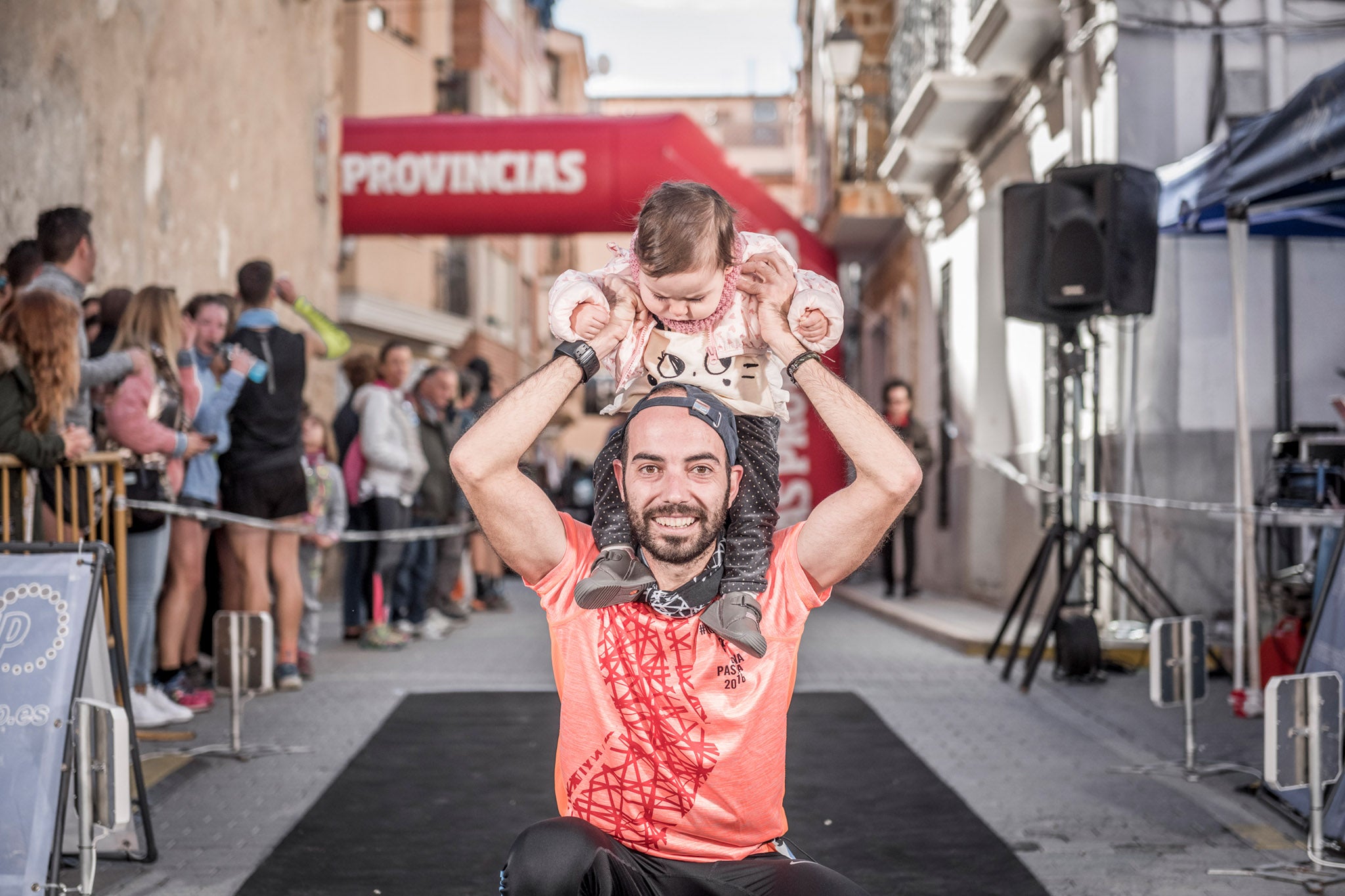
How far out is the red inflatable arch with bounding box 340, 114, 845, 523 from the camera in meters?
14.0

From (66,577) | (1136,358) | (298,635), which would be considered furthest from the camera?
(1136,358)

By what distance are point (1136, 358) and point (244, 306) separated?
18.2ft

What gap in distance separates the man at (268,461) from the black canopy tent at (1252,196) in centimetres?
480

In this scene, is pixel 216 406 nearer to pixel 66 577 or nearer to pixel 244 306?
pixel 244 306

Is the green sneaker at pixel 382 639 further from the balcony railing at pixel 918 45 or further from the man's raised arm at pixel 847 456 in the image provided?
the balcony railing at pixel 918 45

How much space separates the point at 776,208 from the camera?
53.1ft

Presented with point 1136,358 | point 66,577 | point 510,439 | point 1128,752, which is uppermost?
point 1136,358

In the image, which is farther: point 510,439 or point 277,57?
point 277,57

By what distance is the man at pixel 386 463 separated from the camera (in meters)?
9.49

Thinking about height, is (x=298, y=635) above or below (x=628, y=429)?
below

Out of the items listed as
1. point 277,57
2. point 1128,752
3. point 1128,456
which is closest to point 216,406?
point 1128,752

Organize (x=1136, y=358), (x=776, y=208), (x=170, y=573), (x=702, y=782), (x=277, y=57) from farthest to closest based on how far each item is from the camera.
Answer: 1. (x=776, y=208)
2. (x=277, y=57)
3. (x=1136, y=358)
4. (x=170, y=573)
5. (x=702, y=782)

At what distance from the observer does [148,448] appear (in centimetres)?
634

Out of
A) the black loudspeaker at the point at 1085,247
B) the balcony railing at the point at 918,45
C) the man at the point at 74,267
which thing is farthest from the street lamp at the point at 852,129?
the man at the point at 74,267
